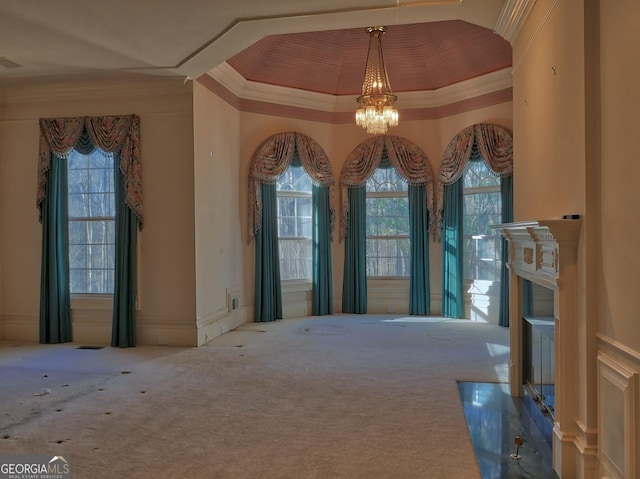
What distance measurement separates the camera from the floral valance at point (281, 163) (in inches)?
308

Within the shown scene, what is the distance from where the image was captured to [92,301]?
253 inches

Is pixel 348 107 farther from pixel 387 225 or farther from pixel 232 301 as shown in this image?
pixel 232 301

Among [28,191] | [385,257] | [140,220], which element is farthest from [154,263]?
[385,257]

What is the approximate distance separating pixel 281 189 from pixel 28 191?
3579mm

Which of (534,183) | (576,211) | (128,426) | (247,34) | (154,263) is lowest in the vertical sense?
(128,426)

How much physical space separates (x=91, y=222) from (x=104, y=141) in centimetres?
107

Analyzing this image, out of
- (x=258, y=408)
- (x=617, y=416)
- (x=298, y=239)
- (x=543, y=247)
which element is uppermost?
(x=298, y=239)

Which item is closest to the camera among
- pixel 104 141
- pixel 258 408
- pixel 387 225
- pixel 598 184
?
pixel 598 184

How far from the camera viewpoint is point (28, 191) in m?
6.56

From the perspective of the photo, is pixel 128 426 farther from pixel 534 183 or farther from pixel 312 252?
pixel 312 252

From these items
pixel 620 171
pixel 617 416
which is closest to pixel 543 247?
pixel 620 171

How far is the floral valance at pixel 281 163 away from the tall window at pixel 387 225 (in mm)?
786

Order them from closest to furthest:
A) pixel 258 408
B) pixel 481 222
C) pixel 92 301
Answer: pixel 258 408 < pixel 92 301 < pixel 481 222

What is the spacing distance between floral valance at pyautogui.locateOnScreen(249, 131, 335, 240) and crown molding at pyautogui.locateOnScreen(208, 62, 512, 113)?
0.60 meters
